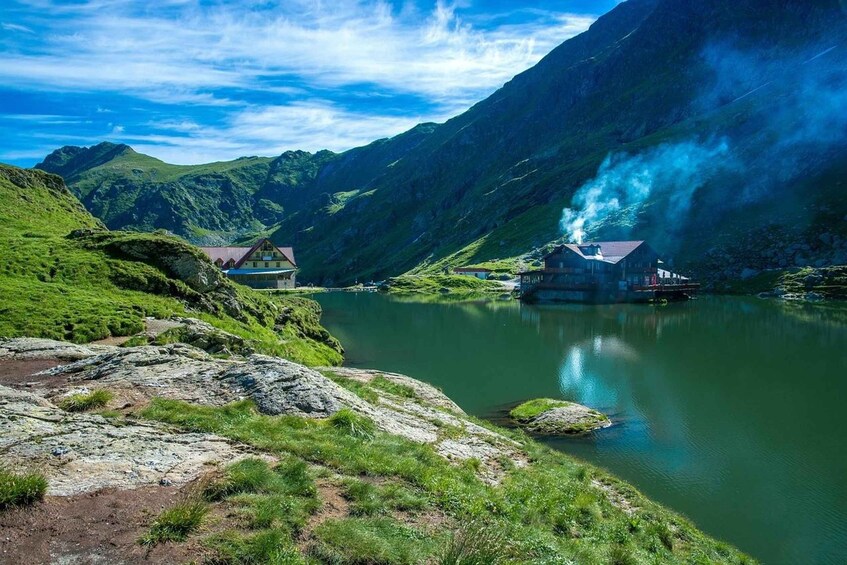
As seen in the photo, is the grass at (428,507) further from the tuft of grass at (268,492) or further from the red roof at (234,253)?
the red roof at (234,253)

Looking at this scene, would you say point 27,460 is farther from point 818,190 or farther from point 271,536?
point 818,190

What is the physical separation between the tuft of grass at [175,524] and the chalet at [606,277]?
12413cm

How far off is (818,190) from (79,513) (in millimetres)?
186008

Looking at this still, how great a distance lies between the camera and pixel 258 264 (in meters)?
155

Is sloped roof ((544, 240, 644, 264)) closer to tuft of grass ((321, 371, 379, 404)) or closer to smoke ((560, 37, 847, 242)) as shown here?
smoke ((560, 37, 847, 242))

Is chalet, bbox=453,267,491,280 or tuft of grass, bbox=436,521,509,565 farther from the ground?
tuft of grass, bbox=436,521,509,565

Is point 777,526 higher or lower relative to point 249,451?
lower

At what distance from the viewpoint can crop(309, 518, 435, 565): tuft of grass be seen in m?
10.1

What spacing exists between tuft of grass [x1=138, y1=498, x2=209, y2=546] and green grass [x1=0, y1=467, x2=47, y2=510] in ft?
7.60

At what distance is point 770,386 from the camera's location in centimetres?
4497

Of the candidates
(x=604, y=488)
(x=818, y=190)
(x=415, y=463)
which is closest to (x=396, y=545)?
(x=415, y=463)

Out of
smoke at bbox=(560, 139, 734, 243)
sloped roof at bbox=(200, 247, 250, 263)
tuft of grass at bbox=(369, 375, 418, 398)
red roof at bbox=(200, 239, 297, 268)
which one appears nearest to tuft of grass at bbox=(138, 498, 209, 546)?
tuft of grass at bbox=(369, 375, 418, 398)

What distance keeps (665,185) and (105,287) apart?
18594 centimetres

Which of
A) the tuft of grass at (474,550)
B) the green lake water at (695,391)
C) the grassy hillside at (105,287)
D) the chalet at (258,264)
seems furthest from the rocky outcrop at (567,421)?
the chalet at (258,264)
